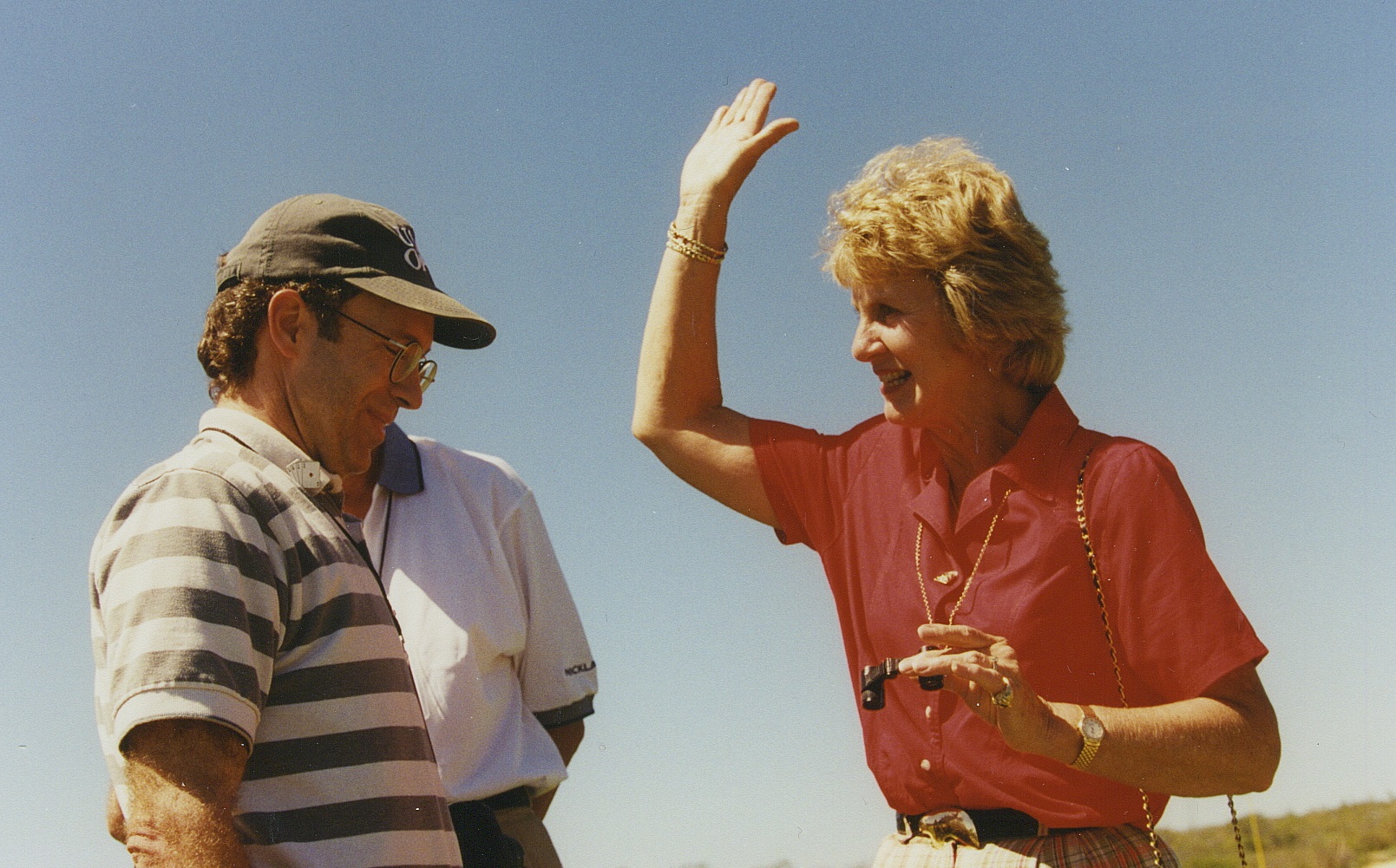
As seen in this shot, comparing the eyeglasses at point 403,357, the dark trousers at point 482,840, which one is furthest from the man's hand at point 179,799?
the dark trousers at point 482,840

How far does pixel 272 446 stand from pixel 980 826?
1.79 m

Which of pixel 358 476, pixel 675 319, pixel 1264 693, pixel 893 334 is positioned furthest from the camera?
pixel 358 476

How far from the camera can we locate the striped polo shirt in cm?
213

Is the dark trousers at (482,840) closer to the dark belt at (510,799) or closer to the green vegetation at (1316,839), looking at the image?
the dark belt at (510,799)

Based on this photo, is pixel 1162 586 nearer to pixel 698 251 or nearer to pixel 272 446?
pixel 698 251

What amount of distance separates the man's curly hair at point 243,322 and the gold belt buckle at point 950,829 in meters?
1.78

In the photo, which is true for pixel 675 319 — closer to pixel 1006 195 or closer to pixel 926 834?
pixel 1006 195

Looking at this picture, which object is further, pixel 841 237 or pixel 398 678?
pixel 841 237

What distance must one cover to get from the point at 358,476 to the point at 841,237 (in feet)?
5.56

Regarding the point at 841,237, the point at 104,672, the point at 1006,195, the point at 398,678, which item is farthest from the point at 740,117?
the point at 104,672

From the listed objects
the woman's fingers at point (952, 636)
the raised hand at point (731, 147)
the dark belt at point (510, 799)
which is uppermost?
the raised hand at point (731, 147)

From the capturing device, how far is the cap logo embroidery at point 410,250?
302 centimetres

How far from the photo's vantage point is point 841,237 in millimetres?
3395

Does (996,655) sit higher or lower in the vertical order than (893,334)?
lower
